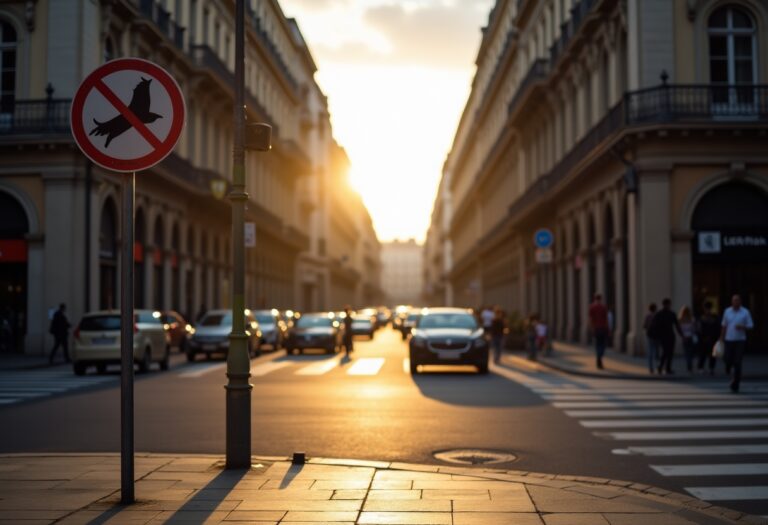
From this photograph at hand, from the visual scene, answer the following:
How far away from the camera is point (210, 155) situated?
152ft

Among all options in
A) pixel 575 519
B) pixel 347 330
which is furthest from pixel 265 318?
pixel 575 519

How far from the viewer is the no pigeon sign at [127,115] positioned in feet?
22.1

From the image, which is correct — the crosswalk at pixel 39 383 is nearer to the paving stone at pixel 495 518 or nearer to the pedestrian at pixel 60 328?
the pedestrian at pixel 60 328

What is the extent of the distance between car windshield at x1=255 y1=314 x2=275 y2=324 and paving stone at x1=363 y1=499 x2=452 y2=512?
29.3m

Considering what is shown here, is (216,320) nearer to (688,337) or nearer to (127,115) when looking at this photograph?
(688,337)

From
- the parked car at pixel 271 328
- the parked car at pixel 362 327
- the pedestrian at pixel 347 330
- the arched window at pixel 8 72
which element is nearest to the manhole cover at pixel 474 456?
the pedestrian at pixel 347 330

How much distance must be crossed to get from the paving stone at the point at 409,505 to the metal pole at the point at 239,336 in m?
1.86

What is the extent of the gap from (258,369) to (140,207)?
1321cm

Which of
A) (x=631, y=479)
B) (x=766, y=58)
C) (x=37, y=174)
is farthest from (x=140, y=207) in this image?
(x=631, y=479)

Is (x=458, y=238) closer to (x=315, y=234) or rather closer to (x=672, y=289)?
(x=315, y=234)

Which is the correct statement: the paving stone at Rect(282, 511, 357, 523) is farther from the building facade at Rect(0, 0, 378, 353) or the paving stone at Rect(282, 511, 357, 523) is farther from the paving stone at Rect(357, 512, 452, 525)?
the building facade at Rect(0, 0, 378, 353)

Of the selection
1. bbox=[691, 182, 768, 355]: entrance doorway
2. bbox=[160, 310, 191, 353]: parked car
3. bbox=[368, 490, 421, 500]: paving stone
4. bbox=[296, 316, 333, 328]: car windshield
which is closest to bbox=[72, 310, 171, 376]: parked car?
bbox=[160, 310, 191, 353]: parked car

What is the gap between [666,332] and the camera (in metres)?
21.5

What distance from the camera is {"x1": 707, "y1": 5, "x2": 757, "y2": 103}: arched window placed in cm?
2761
